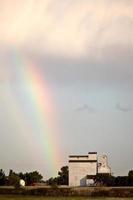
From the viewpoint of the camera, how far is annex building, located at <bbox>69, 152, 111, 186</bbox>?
449ft

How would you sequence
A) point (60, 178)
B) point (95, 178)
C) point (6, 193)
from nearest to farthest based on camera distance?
point (6, 193)
point (95, 178)
point (60, 178)

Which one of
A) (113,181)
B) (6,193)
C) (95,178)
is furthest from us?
(95,178)

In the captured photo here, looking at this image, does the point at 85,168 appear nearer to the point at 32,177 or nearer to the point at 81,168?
the point at 81,168

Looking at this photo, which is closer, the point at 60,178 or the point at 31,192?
the point at 31,192

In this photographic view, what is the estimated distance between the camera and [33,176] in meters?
141

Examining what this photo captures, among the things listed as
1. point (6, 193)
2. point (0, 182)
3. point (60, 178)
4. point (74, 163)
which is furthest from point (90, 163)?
point (6, 193)

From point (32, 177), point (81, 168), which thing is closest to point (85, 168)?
point (81, 168)

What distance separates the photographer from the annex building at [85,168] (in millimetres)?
136875

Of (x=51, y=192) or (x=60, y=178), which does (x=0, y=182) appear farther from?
(x=51, y=192)

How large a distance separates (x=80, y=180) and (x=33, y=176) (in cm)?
1442

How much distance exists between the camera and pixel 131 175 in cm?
12306

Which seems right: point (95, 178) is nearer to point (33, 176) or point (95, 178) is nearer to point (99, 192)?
point (33, 176)

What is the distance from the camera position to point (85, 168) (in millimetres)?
138125

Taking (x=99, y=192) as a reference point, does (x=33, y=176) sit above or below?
above
